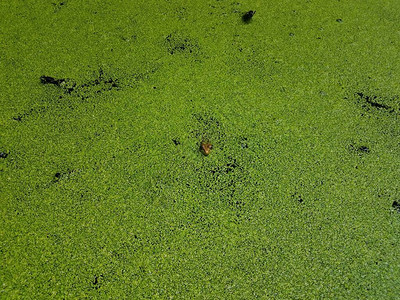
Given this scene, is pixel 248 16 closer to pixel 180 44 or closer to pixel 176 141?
pixel 180 44

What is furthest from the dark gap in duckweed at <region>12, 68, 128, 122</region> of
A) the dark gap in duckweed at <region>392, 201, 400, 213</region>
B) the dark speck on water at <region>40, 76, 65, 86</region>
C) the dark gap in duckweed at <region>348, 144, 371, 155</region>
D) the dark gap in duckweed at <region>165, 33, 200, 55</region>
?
the dark gap in duckweed at <region>392, 201, 400, 213</region>

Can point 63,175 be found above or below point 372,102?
below

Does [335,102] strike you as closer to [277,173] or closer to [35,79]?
[277,173]

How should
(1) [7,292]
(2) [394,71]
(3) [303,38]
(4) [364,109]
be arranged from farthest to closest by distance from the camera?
1. (3) [303,38]
2. (2) [394,71]
3. (4) [364,109]
4. (1) [7,292]

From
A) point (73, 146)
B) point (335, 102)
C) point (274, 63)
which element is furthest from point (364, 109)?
point (73, 146)

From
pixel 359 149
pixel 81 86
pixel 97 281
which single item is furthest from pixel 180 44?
pixel 97 281

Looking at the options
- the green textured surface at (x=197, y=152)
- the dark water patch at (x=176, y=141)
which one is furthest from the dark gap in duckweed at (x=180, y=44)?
the dark water patch at (x=176, y=141)

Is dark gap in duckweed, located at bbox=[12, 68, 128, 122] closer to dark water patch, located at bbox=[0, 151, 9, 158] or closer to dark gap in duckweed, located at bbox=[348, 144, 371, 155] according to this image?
dark water patch, located at bbox=[0, 151, 9, 158]
